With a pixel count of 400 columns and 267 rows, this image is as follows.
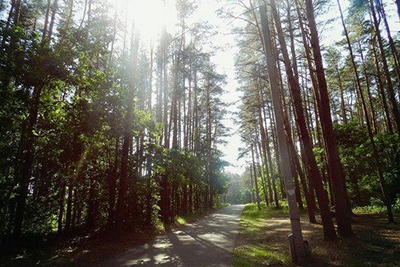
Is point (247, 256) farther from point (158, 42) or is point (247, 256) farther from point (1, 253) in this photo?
point (158, 42)

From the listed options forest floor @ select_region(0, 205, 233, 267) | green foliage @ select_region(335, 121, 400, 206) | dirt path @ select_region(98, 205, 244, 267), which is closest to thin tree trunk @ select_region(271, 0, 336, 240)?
dirt path @ select_region(98, 205, 244, 267)

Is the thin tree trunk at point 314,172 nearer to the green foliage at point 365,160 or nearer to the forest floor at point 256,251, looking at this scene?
the forest floor at point 256,251

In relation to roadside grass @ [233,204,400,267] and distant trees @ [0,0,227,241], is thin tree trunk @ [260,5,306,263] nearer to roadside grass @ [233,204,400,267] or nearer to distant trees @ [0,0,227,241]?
roadside grass @ [233,204,400,267]

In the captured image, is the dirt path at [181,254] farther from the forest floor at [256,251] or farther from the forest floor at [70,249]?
the forest floor at [70,249]

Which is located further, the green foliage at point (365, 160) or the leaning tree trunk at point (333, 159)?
the green foliage at point (365, 160)

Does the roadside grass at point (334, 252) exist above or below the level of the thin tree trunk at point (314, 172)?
below

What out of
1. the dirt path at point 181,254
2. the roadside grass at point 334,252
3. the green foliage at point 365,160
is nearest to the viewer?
the roadside grass at point 334,252

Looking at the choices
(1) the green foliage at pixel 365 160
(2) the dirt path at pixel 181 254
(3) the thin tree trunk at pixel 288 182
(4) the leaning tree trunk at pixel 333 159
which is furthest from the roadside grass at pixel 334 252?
(1) the green foliage at pixel 365 160

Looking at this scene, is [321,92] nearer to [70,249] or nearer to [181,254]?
[181,254]

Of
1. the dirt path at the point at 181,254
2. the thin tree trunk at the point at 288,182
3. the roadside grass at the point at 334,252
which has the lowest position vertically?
the dirt path at the point at 181,254

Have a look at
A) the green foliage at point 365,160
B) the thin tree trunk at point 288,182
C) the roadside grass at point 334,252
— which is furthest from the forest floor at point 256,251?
the green foliage at point 365,160

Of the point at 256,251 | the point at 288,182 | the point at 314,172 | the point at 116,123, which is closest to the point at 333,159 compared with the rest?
the point at 314,172

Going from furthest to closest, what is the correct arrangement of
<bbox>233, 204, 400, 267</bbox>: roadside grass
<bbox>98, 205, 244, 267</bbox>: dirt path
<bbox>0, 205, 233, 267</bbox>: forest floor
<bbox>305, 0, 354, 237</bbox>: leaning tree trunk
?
<bbox>305, 0, 354, 237</bbox>: leaning tree trunk, <bbox>0, 205, 233, 267</bbox>: forest floor, <bbox>98, 205, 244, 267</bbox>: dirt path, <bbox>233, 204, 400, 267</bbox>: roadside grass

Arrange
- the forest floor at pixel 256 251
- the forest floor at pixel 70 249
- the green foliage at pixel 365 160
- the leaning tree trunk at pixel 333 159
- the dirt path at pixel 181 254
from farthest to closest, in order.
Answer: the green foliage at pixel 365 160 → the leaning tree trunk at pixel 333 159 → the forest floor at pixel 70 249 → the dirt path at pixel 181 254 → the forest floor at pixel 256 251
